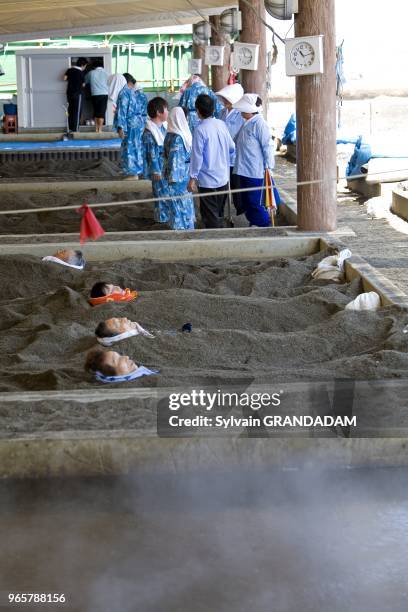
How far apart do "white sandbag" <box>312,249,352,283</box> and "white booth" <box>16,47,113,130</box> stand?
15.3 meters

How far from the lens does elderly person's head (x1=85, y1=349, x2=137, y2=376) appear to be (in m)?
5.04

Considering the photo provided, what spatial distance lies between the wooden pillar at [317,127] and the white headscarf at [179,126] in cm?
129

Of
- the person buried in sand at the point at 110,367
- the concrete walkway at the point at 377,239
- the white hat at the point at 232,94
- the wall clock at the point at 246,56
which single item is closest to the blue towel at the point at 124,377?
the person buried in sand at the point at 110,367

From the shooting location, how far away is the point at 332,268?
24.4ft

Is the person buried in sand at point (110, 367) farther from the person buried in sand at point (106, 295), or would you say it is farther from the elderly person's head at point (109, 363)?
the person buried in sand at point (106, 295)

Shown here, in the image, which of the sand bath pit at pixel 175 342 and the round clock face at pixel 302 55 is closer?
the sand bath pit at pixel 175 342

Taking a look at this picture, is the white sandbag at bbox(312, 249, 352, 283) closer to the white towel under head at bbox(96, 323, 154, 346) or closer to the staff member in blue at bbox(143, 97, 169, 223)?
the white towel under head at bbox(96, 323, 154, 346)

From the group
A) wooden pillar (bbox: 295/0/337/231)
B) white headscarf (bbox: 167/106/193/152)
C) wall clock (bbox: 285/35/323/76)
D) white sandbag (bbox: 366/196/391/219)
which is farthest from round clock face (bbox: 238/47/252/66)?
wall clock (bbox: 285/35/323/76)

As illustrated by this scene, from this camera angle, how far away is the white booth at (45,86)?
21.8 meters

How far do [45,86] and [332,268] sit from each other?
16.0 meters

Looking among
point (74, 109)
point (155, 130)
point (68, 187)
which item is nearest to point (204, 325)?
point (155, 130)

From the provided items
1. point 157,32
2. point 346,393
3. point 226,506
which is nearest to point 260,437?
point 226,506

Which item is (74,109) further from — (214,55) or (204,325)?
(204,325)

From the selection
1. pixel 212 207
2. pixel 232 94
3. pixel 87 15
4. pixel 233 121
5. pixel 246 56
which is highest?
pixel 87 15
